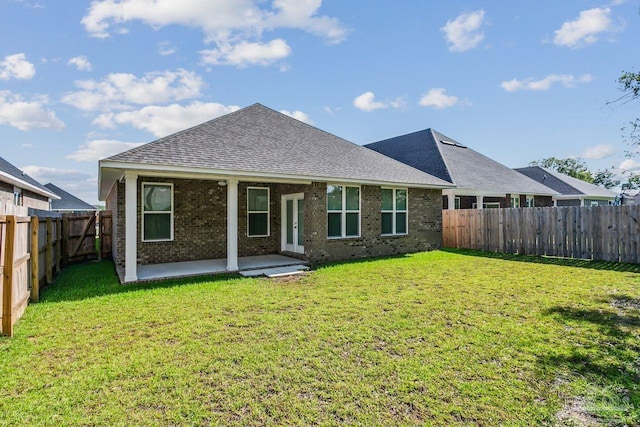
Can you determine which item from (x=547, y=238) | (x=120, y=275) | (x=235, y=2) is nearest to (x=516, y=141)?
(x=547, y=238)

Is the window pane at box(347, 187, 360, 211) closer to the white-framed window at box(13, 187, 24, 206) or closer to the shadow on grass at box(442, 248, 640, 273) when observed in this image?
A: the shadow on grass at box(442, 248, 640, 273)

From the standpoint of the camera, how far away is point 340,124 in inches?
895

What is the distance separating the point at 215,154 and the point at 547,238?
485 inches

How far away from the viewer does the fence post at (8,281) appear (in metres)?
4.64

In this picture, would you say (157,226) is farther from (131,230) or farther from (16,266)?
(16,266)

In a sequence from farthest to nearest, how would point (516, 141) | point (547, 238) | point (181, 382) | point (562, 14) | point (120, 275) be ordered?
point (516, 141) < point (547, 238) < point (562, 14) < point (120, 275) < point (181, 382)

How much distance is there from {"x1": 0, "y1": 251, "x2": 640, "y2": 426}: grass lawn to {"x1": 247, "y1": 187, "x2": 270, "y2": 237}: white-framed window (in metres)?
4.98

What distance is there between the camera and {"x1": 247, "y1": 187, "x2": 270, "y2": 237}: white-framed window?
12227 mm

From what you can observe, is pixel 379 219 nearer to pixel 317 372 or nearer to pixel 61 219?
→ pixel 317 372

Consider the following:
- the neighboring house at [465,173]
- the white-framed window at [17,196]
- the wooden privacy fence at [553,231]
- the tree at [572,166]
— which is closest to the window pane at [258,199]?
the wooden privacy fence at [553,231]

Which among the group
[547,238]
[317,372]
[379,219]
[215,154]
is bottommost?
[317,372]

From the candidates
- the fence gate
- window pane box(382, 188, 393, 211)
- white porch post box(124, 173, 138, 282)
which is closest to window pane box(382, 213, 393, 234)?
window pane box(382, 188, 393, 211)

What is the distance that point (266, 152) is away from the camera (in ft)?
35.7

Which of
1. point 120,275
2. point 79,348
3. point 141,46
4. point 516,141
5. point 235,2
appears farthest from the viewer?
point 516,141
